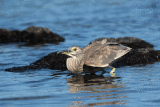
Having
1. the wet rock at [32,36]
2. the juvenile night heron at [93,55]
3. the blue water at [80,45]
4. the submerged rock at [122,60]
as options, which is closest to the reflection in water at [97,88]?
the blue water at [80,45]

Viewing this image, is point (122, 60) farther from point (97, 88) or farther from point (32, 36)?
point (32, 36)

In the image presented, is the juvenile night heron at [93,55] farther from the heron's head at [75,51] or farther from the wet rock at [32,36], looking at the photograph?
the wet rock at [32,36]

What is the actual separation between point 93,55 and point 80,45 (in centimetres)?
596

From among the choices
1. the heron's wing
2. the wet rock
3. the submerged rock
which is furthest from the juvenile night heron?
the wet rock

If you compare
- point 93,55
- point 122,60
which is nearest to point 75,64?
point 93,55

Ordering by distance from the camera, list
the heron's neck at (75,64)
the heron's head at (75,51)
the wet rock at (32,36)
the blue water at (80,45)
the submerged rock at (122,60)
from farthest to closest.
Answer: the wet rock at (32,36)
the submerged rock at (122,60)
the heron's head at (75,51)
the heron's neck at (75,64)
the blue water at (80,45)

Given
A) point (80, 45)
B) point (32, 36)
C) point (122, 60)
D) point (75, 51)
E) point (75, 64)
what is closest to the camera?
point (75, 64)

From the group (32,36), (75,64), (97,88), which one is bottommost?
(97,88)

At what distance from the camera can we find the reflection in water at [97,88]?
674 cm

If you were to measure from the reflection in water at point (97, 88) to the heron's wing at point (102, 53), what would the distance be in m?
0.51

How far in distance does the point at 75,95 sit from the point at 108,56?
318 centimetres

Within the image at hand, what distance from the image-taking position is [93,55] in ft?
32.6

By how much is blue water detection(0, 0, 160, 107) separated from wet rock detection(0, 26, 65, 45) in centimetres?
107

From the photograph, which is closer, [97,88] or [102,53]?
[97,88]
